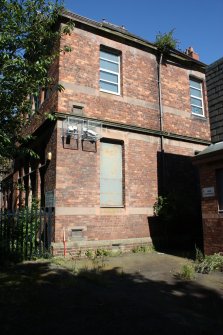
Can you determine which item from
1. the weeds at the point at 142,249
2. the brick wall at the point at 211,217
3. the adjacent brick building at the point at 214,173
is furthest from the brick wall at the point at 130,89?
the weeds at the point at 142,249

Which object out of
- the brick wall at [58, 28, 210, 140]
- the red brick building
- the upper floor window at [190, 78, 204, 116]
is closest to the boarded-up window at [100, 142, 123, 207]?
the red brick building

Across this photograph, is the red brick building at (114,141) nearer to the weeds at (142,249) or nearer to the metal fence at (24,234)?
the weeds at (142,249)

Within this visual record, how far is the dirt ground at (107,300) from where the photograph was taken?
15.8 feet

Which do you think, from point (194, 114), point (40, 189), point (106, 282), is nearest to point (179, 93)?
point (194, 114)

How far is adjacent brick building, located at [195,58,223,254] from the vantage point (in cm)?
963

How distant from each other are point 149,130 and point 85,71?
139 inches

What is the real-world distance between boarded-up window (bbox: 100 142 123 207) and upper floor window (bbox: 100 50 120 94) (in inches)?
94.2

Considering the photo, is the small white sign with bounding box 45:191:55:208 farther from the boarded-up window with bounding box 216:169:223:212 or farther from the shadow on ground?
the boarded-up window with bounding box 216:169:223:212

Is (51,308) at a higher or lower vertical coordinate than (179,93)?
lower

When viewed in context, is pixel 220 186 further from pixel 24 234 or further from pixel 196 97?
pixel 196 97

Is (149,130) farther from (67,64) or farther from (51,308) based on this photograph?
(51,308)

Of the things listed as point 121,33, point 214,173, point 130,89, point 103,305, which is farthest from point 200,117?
point 103,305

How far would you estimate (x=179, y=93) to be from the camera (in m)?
15.2

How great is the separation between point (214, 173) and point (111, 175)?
13.8ft
